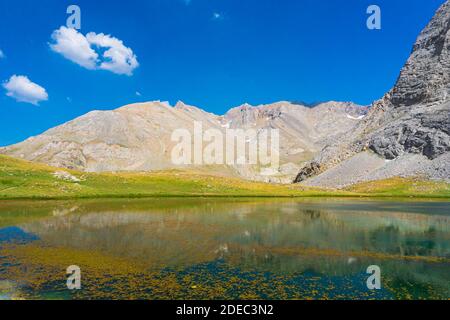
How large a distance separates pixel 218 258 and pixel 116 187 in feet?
261

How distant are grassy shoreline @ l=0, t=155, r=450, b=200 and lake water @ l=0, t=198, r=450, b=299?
37.9 meters

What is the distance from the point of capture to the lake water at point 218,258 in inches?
826

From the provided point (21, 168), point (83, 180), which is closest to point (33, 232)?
Answer: point (83, 180)

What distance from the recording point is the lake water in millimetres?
20984

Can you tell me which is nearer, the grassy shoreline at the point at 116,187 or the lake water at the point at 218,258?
the lake water at the point at 218,258

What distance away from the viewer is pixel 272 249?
109 feet

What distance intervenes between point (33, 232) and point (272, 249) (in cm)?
2595

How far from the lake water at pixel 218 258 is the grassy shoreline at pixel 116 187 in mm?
37853

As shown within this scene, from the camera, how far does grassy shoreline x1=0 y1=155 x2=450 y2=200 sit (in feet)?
288

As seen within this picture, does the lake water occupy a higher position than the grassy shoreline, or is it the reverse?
the grassy shoreline

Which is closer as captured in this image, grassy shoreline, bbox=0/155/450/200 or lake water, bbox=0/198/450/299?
lake water, bbox=0/198/450/299

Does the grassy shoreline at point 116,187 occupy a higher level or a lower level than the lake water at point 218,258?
higher

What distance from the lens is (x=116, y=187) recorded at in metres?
103
